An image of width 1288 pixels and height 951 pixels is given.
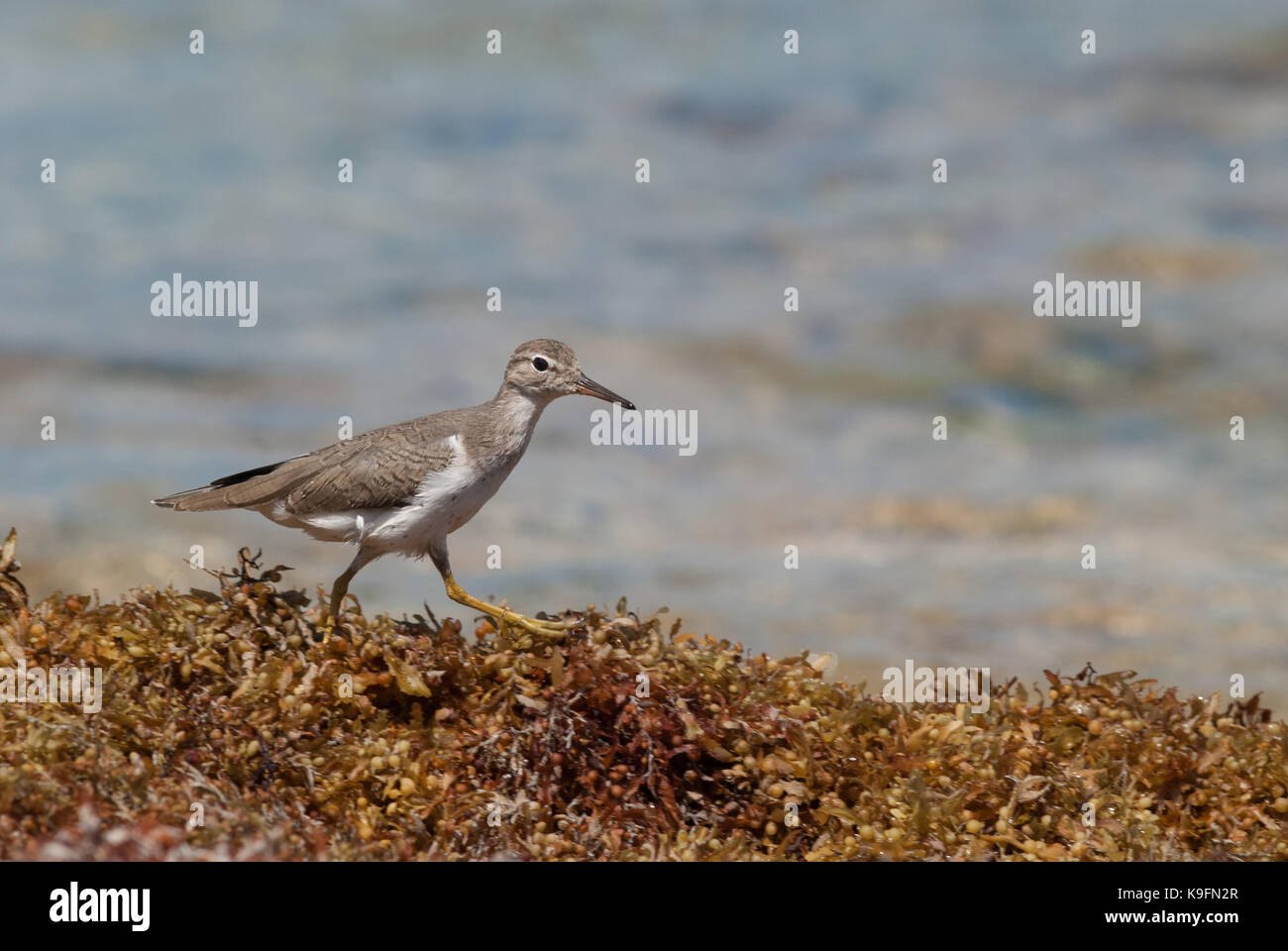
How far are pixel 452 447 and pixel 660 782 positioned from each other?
2.73m

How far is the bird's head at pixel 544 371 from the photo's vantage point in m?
8.38

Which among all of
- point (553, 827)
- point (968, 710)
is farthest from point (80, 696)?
point (968, 710)

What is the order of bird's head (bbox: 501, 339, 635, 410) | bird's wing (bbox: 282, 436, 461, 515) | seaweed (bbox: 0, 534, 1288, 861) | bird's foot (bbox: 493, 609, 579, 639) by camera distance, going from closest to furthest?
seaweed (bbox: 0, 534, 1288, 861) → bird's foot (bbox: 493, 609, 579, 639) → bird's wing (bbox: 282, 436, 461, 515) → bird's head (bbox: 501, 339, 635, 410)

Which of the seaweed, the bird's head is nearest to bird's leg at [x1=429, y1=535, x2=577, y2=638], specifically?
the seaweed

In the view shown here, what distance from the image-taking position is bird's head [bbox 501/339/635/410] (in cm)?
838

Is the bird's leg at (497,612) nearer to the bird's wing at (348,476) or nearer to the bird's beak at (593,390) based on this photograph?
the bird's wing at (348,476)

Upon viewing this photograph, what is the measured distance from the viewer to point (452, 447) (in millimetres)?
7836

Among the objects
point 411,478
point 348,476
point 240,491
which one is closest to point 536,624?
point 411,478

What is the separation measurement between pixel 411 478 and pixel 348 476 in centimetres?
48

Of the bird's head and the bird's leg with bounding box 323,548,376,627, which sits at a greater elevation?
the bird's head

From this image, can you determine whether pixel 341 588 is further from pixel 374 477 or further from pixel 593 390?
pixel 593 390

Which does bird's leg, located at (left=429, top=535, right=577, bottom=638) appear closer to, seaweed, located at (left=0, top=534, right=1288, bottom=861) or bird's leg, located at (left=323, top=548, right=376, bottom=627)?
seaweed, located at (left=0, top=534, right=1288, bottom=861)
